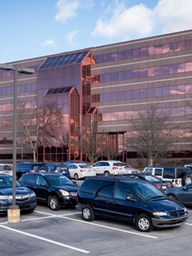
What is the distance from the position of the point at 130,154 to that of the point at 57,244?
4859cm

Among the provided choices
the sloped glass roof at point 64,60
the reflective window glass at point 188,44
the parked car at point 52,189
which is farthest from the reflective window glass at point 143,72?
the parked car at point 52,189

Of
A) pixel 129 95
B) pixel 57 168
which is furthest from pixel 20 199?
pixel 129 95

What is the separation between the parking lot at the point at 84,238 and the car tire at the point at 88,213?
0.61 feet

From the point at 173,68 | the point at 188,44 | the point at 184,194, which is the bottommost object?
the point at 184,194

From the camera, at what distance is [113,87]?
60.3m

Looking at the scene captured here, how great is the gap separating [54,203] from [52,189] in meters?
0.61

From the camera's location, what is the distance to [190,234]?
11.3m

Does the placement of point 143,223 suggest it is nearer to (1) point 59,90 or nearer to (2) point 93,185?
(2) point 93,185

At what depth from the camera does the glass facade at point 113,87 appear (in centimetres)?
5488

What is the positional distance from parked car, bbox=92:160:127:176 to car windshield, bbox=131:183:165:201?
902 inches

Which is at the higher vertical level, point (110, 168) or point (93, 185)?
point (93, 185)

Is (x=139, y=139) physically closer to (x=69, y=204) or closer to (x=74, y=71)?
(x=74, y=71)

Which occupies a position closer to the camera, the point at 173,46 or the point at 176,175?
the point at 176,175

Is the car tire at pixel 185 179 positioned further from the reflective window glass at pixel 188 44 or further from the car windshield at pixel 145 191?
the reflective window glass at pixel 188 44
